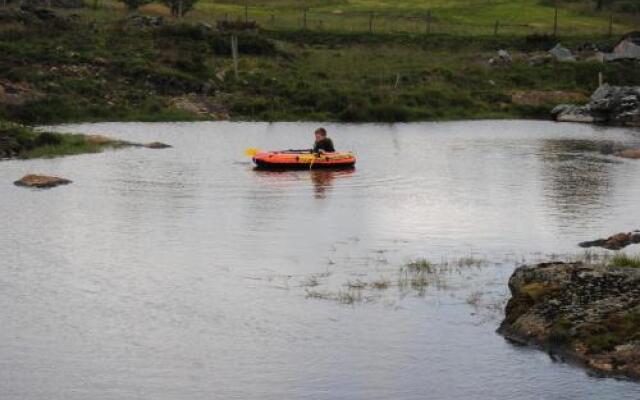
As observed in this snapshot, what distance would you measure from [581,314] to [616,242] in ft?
28.4

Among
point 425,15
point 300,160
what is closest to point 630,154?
point 300,160

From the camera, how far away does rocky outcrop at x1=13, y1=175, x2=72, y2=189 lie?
119 ft

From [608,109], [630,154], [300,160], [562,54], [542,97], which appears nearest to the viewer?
[300,160]

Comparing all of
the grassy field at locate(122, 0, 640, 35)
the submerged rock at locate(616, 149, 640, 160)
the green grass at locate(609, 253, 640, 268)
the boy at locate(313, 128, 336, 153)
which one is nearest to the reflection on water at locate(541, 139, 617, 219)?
the submerged rock at locate(616, 149, 640, 160)

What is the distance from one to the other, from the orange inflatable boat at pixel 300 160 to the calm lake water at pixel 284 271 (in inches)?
18.7

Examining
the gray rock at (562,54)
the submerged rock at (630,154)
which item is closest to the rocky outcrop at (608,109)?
the gray rock at (562,54)

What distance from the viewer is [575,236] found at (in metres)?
29.5

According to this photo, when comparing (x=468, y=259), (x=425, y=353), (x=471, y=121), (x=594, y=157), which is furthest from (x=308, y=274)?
(x=471, y=121)

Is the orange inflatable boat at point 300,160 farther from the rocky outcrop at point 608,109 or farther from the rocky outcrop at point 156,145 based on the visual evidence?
the rocky outcrop at point 608,109

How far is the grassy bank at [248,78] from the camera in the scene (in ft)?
186

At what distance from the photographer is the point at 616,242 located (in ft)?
91.5

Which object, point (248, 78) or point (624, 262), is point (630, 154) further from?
point (624, 262)

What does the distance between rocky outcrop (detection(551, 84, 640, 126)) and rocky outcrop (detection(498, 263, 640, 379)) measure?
42.2 m

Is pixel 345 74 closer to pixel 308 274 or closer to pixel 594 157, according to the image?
pixel 594 157
